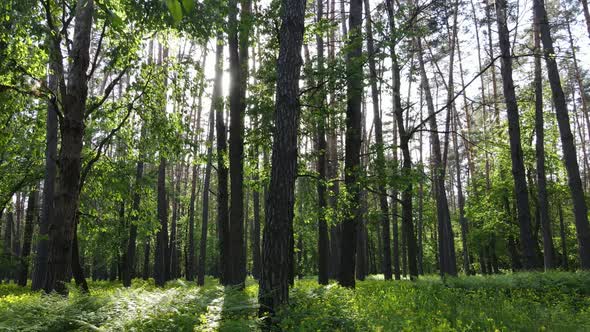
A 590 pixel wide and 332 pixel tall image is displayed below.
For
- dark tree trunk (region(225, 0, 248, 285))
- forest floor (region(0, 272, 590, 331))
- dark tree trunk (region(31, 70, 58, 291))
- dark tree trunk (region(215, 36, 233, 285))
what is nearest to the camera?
forest floor (region(0, 272, 590, 331))

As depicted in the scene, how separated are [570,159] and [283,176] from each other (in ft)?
45.7

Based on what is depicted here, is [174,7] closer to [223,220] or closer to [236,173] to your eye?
[236,173]

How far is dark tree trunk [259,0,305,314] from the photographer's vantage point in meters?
5.89

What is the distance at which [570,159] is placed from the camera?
15.2m

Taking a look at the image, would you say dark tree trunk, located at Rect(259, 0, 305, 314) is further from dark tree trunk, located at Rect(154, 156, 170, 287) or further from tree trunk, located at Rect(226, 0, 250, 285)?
dark tree trunk, located at Rect(154, 156, 170, 287)

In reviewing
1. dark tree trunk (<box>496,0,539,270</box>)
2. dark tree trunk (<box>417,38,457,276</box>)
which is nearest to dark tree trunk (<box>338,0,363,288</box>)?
dark tree trunk (<box>496,0,539,270</box>)

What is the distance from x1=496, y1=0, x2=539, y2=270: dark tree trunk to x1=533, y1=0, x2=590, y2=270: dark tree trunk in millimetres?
1299

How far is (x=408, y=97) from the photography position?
92.0 ft

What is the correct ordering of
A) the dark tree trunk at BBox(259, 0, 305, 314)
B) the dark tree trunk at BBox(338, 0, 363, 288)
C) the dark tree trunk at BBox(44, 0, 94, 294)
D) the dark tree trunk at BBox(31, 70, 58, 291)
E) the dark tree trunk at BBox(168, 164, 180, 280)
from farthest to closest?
the dark tree trunk at BBox(168, 164, 180, 280) → the dark tree trunk at BBox(31, 70, 58, 291) → the dark tree trunk at BBox(338, 0, 363, 288) → the dark tree trunk at BBox(44, 0, 94, 294) → the dark tree trunk at BBox(259, 0, 305, 314)

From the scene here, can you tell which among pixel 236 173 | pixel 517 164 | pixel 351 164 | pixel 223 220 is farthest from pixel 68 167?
pixel 517 164

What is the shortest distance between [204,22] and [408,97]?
73.4 feet

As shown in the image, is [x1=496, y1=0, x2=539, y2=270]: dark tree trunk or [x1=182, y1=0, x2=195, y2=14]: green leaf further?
[x1=496, y1=0, x2=539, y2=270]: dark tree trunk

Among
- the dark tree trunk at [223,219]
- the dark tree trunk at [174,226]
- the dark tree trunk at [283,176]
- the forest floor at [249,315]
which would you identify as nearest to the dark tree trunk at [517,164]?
the forest floor at [249,315]

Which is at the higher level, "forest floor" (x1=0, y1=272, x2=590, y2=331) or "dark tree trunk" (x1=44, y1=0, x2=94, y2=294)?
"dark tree trunk" (x1=44, y1=0, x2=94, y2=294)
